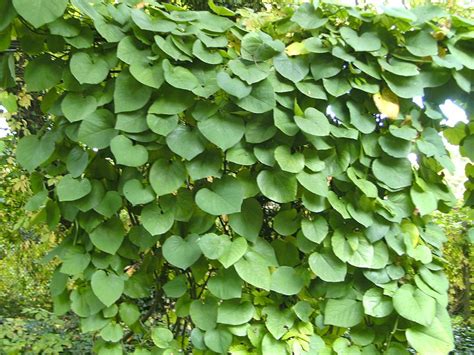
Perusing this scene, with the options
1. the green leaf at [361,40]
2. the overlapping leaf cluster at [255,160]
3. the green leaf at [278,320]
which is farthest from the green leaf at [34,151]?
the green leaf at [361,40]

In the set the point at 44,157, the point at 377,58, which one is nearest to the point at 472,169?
the point at 377,58

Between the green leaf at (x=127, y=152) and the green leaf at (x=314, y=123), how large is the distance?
439 mm

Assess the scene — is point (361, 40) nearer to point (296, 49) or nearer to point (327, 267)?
point (296, 49)

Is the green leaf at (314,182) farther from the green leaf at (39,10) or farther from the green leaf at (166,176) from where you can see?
the green leaf at (39,10)

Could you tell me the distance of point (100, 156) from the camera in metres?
1.29

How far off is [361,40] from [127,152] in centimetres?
73

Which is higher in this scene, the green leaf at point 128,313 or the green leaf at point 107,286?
the green leaf at point 107,286

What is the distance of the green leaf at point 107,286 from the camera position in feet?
3.91

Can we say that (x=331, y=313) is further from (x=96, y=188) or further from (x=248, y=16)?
(x=248, y=16)

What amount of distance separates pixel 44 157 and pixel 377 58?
3.32ft

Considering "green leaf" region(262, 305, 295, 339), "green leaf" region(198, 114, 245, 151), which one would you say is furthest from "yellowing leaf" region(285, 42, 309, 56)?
"green leaf" region(262, 305, 295, 339)

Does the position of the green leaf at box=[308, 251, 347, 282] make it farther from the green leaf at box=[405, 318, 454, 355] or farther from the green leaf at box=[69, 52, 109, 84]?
the green leaf at box=[69, 52, 109, 84]

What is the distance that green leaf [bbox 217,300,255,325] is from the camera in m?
1.22

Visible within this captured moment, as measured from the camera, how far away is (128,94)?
3.90 ft
